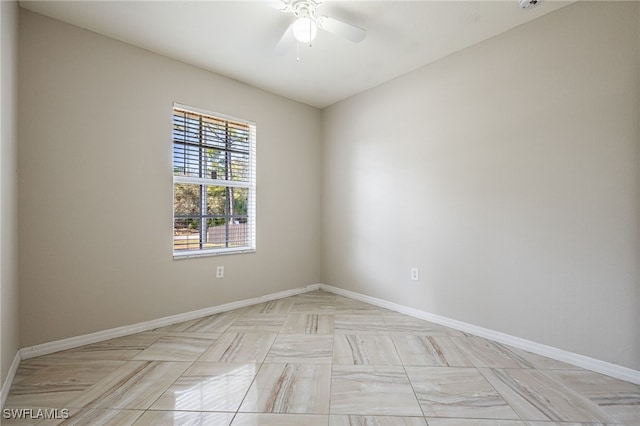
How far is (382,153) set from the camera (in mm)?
3365

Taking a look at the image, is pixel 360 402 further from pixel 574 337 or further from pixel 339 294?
pixel 339 294

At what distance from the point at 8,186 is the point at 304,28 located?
214 cm

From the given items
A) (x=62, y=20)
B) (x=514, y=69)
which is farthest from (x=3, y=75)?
(x=514, y=69)

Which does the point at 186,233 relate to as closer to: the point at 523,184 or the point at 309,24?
the point at 309,24

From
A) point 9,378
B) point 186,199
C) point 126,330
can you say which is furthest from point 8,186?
point 126,330

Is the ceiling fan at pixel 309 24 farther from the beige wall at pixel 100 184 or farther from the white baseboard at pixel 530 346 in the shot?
the white baseboard at pixel 530 346

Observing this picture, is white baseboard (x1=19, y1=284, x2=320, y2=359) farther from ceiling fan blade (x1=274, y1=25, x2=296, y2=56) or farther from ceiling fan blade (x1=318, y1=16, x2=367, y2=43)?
ceiling fan blade (x1=318, y1=16, x2=367, y2=43)

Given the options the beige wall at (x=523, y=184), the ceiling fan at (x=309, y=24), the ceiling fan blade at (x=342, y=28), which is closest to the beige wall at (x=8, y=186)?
the ceiling fan at (x=309, y=24)

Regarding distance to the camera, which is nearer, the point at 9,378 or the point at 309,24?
the point at 9,378

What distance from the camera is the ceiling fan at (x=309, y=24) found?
6.54 feet

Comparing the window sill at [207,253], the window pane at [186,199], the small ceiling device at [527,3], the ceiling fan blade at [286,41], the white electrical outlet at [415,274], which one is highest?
the small ceiling device at [527,3]

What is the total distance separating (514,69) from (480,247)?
58.5 inches

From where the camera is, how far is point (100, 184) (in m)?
2.41

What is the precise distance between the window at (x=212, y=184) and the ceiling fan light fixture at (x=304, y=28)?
1.48 metres
